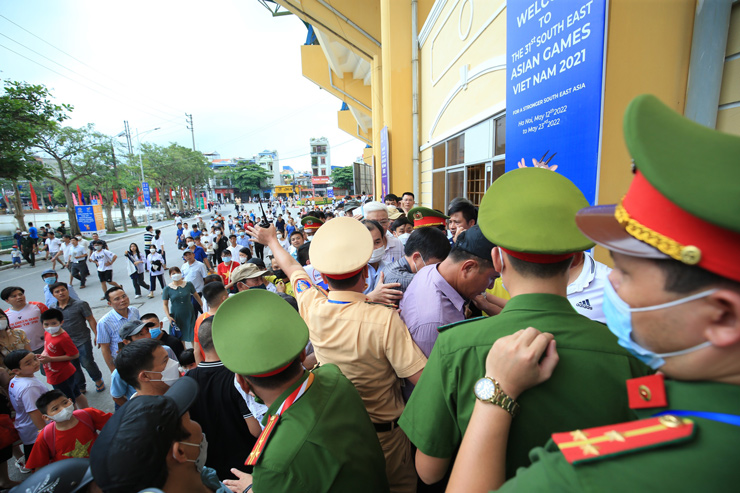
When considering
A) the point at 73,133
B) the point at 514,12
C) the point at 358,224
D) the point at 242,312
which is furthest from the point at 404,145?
the point at 73,133

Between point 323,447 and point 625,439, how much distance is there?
951mm

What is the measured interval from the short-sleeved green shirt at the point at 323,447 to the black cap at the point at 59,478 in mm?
1230

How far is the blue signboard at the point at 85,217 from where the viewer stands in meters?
17.9

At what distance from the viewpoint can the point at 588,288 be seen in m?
2.14

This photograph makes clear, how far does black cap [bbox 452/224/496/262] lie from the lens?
169cm

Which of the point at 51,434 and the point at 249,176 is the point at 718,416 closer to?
the point at 51,434

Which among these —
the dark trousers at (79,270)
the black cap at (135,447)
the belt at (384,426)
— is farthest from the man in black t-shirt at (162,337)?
the dark trousers at (79,270)

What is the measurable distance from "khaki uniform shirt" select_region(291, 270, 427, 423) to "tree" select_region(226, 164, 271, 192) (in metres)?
69.8

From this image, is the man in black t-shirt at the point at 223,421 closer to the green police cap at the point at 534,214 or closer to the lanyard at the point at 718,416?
the green police cap at the point at 534,214

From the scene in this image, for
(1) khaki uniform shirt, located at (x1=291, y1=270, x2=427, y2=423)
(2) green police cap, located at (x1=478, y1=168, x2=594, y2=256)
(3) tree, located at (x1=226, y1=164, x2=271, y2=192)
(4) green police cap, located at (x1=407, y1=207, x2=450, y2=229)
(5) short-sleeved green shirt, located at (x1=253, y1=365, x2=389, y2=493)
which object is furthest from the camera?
(3) tree, located at (x1=226, y1=164, x2=271, y2=192)

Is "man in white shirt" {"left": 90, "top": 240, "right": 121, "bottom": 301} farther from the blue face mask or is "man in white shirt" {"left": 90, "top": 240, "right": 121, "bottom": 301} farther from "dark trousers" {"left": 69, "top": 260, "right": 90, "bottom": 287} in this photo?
the blue face mask

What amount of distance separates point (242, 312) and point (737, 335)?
142cm

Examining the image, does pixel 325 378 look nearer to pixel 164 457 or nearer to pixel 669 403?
pixel 164 457

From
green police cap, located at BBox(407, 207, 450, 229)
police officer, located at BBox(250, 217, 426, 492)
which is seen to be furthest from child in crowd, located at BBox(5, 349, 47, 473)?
green police cap, located at BBox(407, 207, 450, 229)
